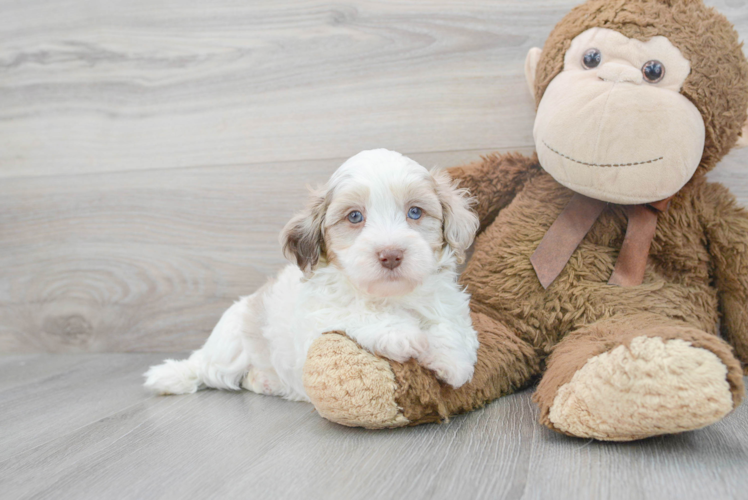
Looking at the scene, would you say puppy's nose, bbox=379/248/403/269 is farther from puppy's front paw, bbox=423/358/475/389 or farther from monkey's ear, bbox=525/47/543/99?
monkey's ear, bbox=525/47/543/99

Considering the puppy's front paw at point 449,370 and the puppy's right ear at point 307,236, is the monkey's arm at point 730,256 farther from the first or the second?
the puppy's right ear at point 307,236

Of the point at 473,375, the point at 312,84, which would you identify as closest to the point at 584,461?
the point at 473,375

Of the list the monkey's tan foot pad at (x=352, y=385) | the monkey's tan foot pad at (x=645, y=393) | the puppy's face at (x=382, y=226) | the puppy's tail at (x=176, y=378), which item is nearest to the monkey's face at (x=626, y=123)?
the puppy's face at (x=382, y=226)

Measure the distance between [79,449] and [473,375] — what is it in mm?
951

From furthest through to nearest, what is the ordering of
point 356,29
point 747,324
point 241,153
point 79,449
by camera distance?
1. point 241,153
2. point 356,29
3. point 747,324
4. point 79,449

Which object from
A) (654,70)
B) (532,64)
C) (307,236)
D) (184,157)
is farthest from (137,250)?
(654,70)

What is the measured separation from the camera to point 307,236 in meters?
1.42

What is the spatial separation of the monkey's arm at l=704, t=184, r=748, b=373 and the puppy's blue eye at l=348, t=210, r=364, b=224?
3.05 feet

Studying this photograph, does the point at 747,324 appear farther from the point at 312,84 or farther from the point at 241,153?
the point at 241,153

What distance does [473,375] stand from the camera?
54.1 inches

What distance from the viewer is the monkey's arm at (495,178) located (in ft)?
5.61

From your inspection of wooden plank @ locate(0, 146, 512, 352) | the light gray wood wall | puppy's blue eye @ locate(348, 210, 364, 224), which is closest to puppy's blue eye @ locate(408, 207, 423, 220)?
puppy's blue eye @ locate(348, 210, 364, 224)

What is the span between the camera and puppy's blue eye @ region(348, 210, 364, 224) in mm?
1361

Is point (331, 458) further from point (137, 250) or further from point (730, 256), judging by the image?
point (137, 250)
